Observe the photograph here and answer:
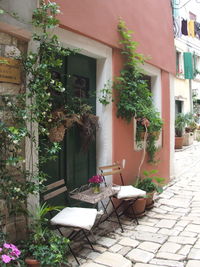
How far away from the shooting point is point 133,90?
5.08 meters

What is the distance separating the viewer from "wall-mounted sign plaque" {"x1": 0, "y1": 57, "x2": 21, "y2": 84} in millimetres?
2869

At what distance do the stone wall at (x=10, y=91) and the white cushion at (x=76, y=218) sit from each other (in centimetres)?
37

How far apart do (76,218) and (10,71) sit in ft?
5.61

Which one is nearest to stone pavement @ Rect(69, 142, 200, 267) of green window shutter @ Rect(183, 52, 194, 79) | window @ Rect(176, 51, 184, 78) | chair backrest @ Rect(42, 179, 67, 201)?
chair backrest @ Rect(42, 179, 67, 201)

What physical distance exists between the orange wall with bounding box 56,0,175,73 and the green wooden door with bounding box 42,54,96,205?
1.59ft

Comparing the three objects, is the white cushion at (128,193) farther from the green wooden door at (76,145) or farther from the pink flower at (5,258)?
the pink flower at (5,258)

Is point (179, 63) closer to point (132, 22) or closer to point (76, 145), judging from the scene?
point (132, 22)

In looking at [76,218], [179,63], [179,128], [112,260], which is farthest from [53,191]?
[179,63]

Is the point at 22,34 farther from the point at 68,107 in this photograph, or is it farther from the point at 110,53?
the point at 110,53

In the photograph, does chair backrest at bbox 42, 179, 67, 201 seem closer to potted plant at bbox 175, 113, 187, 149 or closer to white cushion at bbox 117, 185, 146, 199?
white cushion at bbox 117, 185, 146, 199

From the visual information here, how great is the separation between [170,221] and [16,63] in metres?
3.40

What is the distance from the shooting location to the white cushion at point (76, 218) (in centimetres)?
315

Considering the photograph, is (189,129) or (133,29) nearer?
(133,29)

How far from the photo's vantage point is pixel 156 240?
13.1 ft
